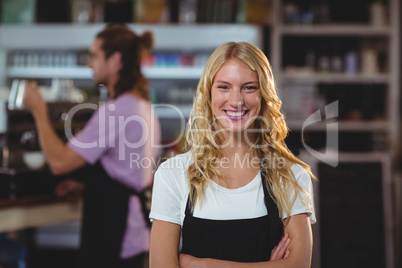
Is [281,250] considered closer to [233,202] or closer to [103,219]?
[233,202]

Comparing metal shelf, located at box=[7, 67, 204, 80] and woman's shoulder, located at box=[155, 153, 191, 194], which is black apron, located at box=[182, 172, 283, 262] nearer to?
woman's shoulder, located at box=[155, 153, 191, 194]

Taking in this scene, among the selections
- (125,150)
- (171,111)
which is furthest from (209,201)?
(171,111)

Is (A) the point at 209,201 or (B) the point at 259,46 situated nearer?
(A) the point at 209,201

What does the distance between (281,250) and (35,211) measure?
1550 millimetres

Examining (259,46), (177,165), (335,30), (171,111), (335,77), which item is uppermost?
(335,30)

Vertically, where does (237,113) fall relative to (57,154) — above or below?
above

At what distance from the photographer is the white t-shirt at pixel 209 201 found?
129cm

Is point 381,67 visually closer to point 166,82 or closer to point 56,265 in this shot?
point 166,82

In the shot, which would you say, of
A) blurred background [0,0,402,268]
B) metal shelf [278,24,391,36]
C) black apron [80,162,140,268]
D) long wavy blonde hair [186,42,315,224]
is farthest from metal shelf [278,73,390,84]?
long wavy blonde hair [186,42,315,224]

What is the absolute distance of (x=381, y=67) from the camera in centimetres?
419

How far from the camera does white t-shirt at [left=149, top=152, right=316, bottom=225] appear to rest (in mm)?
1294

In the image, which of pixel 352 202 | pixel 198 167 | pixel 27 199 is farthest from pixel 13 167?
pixel 352 202

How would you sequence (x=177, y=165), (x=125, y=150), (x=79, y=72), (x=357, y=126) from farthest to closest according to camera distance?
(x=79, y=72), (x=357, y=126), (x=125, y=150), (x=177, y=165)

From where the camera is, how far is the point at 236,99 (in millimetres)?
1278
